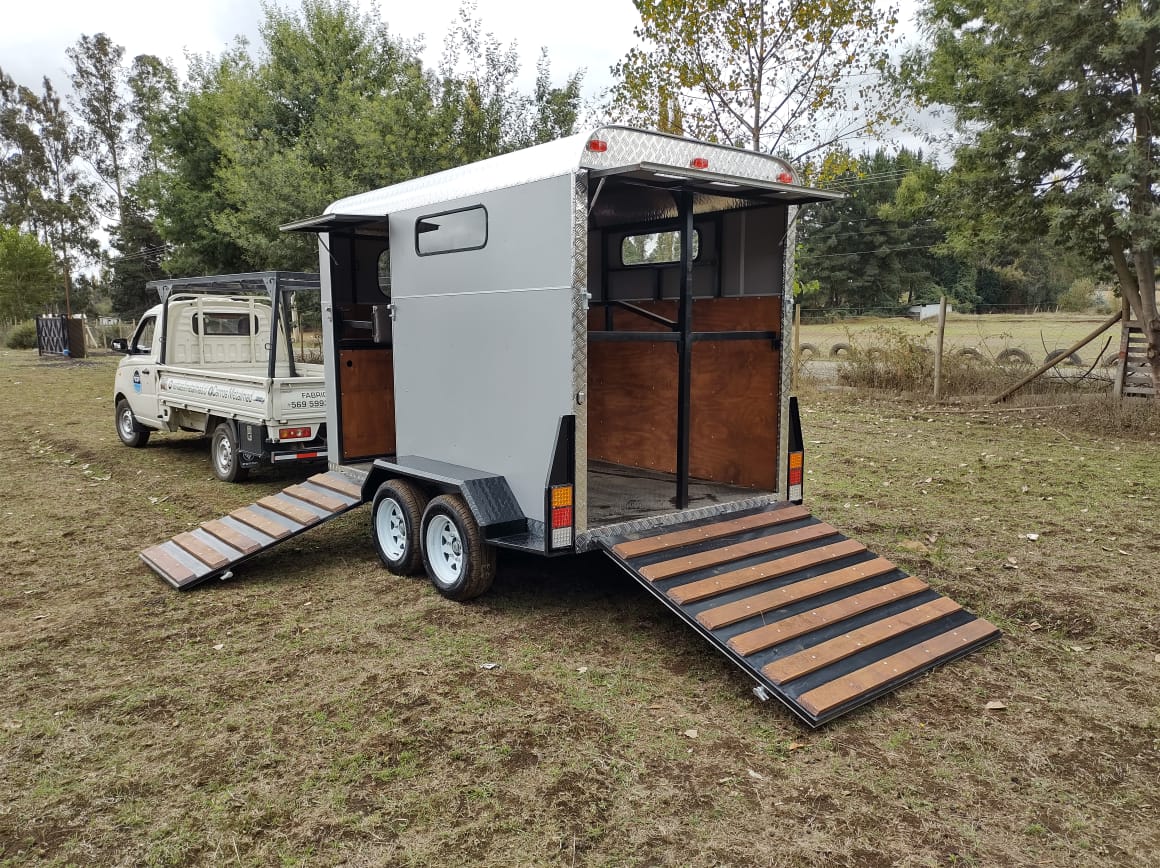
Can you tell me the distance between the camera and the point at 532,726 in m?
3.62

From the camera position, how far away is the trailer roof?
171 inches

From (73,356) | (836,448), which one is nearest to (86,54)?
(73,356)

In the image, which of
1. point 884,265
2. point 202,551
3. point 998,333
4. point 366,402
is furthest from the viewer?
point 884,265

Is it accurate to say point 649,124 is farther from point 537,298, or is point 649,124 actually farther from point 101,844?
point 101,844

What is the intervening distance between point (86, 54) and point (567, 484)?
164 feet

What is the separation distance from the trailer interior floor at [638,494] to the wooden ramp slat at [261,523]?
7.17 feet

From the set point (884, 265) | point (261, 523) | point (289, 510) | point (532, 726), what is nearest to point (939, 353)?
point (289, 510)

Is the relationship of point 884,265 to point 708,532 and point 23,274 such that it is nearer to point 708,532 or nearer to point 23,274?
point 23,274

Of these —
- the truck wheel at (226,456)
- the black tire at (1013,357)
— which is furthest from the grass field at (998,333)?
the truck wheel at (226,456)

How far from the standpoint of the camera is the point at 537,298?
4.59 m

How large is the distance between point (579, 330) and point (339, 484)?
2.75 metres

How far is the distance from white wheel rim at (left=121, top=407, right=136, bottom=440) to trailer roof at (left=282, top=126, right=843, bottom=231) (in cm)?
656

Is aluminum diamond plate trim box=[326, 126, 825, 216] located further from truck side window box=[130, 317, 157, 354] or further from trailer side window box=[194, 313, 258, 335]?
truck side window box=[130, 317, 157, 354]

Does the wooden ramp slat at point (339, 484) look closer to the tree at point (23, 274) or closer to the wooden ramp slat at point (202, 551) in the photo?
the wooden ramp slat at point (202, 551)
